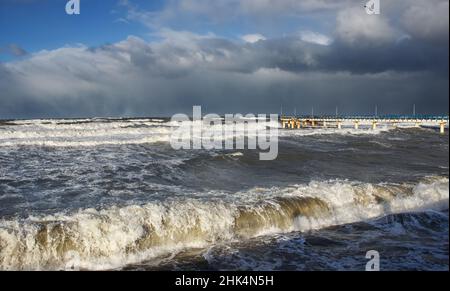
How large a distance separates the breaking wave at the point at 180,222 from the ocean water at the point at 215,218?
23mm

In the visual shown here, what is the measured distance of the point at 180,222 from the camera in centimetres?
904

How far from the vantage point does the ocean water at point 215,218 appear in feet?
24.2

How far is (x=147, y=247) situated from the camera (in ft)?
26.7

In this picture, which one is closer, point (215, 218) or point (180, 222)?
point (180, 222)

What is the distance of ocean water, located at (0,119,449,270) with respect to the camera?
739cm

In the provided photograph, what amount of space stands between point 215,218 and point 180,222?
87cm

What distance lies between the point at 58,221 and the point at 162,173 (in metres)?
8.08

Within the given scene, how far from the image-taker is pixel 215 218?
9.45 meters

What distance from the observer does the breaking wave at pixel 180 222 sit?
24.4 feet

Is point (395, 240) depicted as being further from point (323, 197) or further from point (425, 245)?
point (323, 197)

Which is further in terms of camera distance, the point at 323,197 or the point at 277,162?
the point at 277,162

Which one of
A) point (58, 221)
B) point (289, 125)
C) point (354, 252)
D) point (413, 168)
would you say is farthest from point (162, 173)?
point (289, 125)

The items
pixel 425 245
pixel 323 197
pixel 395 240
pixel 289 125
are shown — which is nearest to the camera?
pixel 425 245
